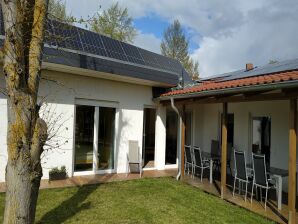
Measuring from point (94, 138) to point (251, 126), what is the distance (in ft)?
19.5

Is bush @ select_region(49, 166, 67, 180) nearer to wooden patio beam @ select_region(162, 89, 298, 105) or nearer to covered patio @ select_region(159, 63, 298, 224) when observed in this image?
covered patio @ select_region(159, 63, 298, 224)

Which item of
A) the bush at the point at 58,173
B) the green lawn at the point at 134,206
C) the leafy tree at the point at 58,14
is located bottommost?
the green lawn at the point at 134,206

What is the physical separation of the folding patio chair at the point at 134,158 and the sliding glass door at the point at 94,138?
68 cm

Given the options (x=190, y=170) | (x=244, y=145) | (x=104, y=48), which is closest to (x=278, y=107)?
(x=244, y=145)

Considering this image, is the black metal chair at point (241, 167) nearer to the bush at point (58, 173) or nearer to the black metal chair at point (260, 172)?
the black metal chair at point (260, 172)

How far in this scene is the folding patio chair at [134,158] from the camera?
35.4ft

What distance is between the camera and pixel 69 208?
6520 millimetres

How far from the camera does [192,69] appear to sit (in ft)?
108

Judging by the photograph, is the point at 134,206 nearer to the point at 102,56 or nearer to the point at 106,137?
the point at 106,137

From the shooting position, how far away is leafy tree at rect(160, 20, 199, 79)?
32594 millimetres

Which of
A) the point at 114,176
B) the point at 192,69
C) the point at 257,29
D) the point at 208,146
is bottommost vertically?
the point at 114,176

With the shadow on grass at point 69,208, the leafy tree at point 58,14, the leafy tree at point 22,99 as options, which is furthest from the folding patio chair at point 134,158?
the leafy tree at point 22,99

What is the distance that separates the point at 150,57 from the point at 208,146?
4.85m

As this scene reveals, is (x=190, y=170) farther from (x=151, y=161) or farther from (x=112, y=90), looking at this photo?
(x=112, y=90)
